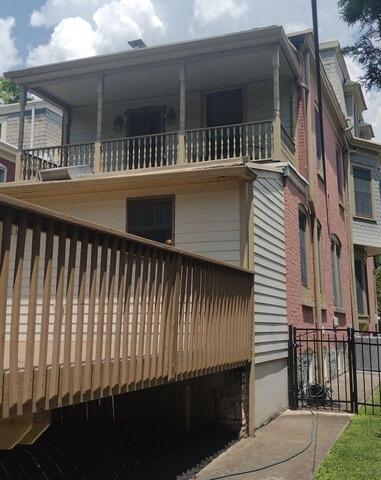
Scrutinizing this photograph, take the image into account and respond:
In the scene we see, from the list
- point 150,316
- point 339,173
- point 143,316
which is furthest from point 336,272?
point 143,316

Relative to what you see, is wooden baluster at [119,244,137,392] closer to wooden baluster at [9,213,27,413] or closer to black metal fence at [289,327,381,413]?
wooden baluster at [9,213,27,413]

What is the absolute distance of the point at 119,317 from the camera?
4230mm

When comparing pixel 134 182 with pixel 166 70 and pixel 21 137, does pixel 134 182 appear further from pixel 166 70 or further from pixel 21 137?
pixel 21 137

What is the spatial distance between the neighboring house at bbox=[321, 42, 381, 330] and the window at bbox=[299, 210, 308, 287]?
6642 millimetres

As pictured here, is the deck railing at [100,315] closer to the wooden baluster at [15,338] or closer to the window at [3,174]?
the wooden baluster at [15,338]

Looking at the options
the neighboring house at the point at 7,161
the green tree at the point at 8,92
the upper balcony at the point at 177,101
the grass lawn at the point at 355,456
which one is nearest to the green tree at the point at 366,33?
the upper balcony at the point at 177,101

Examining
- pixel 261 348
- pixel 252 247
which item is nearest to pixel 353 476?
pixel 261 348

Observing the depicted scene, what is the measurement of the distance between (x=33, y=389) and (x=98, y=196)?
690cm

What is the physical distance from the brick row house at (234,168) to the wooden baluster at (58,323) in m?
5.00

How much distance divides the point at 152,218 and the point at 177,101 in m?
5.65

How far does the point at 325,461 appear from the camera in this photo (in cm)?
637

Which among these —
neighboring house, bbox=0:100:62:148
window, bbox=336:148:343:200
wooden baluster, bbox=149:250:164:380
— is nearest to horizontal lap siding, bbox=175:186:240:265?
wooden baluster, bbox=149:250:164:380

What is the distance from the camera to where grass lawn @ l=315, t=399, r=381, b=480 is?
583cm

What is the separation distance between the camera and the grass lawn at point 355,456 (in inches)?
229
